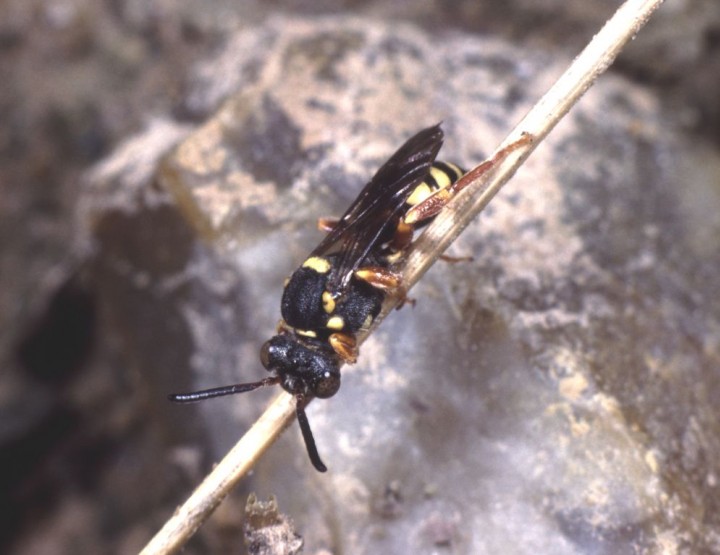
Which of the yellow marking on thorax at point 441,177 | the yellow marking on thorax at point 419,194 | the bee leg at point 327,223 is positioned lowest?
the bee leg at point 327,223

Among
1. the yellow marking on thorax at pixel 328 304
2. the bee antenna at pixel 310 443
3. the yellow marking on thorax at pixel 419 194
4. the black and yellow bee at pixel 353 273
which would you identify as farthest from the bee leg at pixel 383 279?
the bee antenna at pixel 310 443

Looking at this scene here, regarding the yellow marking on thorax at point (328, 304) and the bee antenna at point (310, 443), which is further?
the yellow marking on thorax at point (328, 304)

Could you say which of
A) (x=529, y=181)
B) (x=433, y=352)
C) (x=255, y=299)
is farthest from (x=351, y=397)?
(x=529, y=181)

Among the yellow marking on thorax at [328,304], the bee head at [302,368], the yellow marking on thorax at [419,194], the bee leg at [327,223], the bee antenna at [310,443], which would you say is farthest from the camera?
the bee leg at [327,223]

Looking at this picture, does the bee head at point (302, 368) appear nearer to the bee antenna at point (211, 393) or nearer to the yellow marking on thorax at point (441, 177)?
the bee antenna at point (211, 393)

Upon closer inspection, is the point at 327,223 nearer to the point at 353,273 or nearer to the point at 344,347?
the point at 353,273

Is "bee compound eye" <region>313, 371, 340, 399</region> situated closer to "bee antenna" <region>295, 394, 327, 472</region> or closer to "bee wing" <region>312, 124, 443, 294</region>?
"bee antenna" <region>295, 394, 327, 472</region>

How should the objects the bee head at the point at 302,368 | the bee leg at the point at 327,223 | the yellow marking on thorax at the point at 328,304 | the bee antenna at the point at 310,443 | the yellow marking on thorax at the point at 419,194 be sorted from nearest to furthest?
the bee antenna at the point at 310,443 < the bee head at the point at 302,368 < the yellow marking on thorax at the point at 328,304 < the yellow marking on thorax at the point at 419,194 < the bee leg at the point at 327,223
